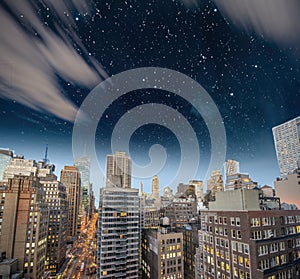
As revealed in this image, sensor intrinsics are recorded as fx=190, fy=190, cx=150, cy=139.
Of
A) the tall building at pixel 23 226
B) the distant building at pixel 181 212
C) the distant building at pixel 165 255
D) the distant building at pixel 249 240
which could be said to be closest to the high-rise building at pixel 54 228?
the tall building at pixel 23 226

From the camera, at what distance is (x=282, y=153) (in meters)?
143

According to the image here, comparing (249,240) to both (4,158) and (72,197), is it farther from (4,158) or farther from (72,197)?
(4,158)

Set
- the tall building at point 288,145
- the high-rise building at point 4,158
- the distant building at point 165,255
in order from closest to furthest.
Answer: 1. the distant building at point 165,255
2. the tall building at point 288,145
3. the high-rise building at point 4,158

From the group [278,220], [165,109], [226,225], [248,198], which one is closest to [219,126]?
[165,109]

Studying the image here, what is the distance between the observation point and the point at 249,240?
22047mm

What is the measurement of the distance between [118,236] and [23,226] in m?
25.0

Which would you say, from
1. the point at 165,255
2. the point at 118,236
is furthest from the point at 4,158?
the point at 165,255

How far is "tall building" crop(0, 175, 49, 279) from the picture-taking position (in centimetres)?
4697

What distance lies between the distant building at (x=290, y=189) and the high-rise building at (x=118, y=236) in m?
35.5

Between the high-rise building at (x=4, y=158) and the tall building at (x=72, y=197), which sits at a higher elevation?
the high-rise building at (x=4, y=158)

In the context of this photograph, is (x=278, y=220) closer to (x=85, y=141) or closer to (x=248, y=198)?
(x=248, y=198)

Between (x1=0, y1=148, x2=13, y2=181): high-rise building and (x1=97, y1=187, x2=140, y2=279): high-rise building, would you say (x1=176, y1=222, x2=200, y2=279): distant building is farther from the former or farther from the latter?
(x1=0, y1=148, x2=13, y2=181): high-rise building

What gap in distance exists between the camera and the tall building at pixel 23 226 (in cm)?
4697

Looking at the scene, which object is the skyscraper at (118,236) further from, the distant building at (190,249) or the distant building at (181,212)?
the distant building at (181,212)
